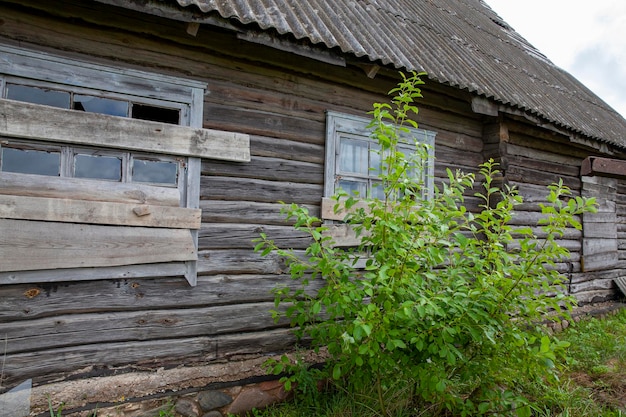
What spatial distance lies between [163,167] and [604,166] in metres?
6.15

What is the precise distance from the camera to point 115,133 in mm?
3086

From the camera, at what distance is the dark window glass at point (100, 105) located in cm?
310

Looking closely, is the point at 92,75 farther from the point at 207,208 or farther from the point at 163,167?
the point at 207,208

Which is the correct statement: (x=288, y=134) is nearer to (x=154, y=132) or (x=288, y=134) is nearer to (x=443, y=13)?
(x=154, y=132)

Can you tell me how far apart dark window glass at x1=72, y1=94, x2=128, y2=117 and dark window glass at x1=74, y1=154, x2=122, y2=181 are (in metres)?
0.35

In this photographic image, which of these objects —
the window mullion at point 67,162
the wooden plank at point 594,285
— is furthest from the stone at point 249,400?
A: the wooden plank at point 594,285

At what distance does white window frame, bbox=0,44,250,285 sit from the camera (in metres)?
2.82

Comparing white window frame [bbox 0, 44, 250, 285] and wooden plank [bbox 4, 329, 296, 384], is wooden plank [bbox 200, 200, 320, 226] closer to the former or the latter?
white window frame [bbox 0, 44, 250, 285]

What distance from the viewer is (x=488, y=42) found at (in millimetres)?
7391

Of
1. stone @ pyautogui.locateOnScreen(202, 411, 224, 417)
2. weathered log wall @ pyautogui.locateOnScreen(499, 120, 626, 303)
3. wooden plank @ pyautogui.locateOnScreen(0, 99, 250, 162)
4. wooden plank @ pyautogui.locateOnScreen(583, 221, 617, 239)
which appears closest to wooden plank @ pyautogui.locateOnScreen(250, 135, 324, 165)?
wooden plank @ pyautogui.locateOnScreen(0, 99, 250, 162)

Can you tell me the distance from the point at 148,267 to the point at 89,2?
198 centimetres

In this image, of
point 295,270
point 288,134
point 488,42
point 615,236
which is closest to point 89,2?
point 288,134

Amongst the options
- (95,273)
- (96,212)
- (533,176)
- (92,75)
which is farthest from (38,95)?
(533,176)

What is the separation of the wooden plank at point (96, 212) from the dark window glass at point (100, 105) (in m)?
0.72
